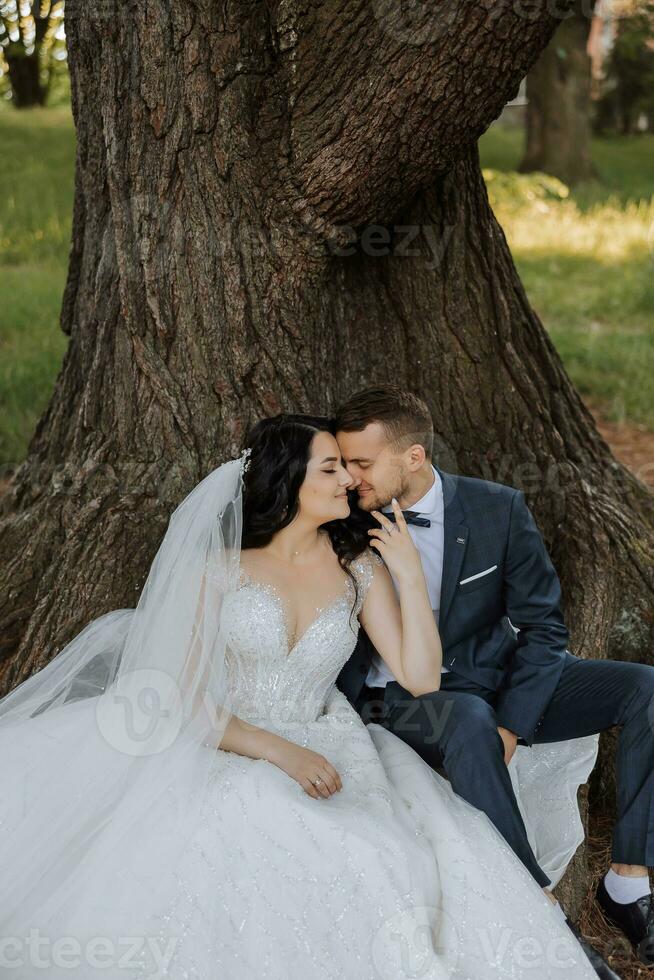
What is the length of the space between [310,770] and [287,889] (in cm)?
38

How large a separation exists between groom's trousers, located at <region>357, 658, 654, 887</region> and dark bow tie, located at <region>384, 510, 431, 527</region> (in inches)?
21.6

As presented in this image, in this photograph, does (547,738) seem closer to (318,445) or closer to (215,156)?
(318,445)

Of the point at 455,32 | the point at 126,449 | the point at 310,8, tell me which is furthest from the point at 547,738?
the point at 310,8

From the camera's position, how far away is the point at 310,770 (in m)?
3.15

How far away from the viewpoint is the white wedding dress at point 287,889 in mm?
2779

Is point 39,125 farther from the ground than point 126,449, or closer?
farther from the ground

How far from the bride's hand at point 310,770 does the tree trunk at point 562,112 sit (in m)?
13.7

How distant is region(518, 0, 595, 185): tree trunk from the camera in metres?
15.1

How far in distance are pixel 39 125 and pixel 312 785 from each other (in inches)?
623

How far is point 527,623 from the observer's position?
3688mm

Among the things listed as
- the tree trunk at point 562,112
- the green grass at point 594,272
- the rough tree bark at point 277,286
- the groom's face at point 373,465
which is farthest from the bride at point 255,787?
the tree trunk at point 562,112

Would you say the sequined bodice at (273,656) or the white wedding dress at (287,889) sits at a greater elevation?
the sequined bodice at (273,656)

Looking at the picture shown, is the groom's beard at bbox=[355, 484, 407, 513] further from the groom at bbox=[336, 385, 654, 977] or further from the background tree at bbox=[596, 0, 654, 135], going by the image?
the background tree at bbox=[596, 0, 654, 135]

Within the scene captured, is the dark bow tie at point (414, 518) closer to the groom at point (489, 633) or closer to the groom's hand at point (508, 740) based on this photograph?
the groom at point (489, 633)
